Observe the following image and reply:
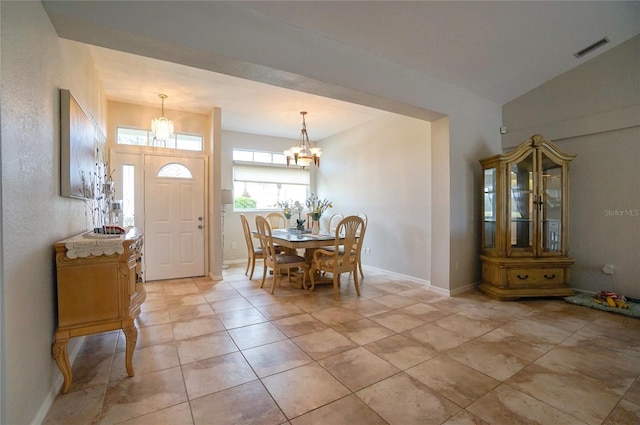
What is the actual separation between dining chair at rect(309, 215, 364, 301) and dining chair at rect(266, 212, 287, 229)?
6.79ft

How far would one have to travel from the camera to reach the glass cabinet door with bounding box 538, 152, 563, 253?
3.81 m

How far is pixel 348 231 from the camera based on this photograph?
382 centimetres

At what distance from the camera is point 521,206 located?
392 cm

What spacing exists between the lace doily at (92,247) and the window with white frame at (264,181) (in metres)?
4.29

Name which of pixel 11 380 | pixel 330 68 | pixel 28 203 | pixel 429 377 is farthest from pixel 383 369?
pixel 330 68

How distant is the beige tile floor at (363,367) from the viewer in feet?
5.53

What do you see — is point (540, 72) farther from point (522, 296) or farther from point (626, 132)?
point (522, 296)

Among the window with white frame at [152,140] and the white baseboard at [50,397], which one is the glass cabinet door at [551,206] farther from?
the window with white frame at [152,140]

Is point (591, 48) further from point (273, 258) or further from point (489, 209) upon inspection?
point (273, 258)

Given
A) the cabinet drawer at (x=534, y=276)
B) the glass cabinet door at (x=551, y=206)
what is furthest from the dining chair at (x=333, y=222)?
the glass cabinet door at (x=551, y=206)

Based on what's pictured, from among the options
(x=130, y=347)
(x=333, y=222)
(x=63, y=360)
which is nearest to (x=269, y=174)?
(x=333, y=222)

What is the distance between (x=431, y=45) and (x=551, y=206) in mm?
2712

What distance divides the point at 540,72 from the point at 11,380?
18.9 ft

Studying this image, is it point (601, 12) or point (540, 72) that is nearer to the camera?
point (601, 12)
